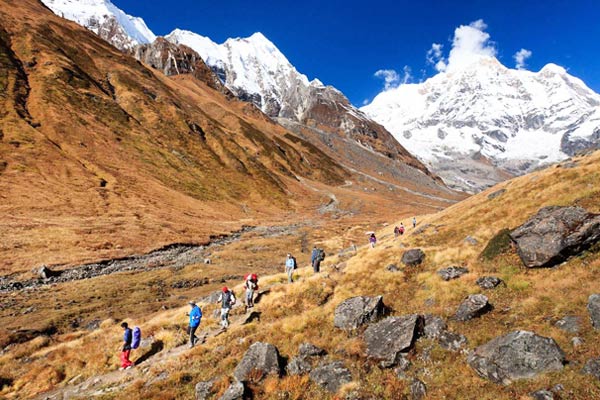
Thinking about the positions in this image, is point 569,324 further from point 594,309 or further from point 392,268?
point 392,268

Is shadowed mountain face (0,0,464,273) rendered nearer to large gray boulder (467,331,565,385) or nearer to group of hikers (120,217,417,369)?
group of hikers (120,217,417,369)

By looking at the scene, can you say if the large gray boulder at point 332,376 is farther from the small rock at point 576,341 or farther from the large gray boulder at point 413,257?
the large gray boulder at point 413,257

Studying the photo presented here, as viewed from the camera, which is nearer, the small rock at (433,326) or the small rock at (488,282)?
the small rock at (433,326)

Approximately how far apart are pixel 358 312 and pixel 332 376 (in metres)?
4.18

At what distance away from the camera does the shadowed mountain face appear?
177ft

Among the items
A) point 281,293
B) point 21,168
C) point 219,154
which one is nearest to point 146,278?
point 281,293

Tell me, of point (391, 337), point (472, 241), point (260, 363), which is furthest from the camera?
point (472, 241)

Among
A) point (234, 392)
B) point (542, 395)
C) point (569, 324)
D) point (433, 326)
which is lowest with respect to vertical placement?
point (234, 392)

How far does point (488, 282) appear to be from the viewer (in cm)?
1673

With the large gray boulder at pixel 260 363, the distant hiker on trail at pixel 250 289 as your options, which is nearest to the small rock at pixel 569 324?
the large gray boulder at pixel 260 363

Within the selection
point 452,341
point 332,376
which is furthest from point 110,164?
point 452,341

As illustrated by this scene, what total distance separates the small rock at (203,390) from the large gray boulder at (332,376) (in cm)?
393

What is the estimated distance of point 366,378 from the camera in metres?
12.8

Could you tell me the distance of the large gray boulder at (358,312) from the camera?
16.5 m
